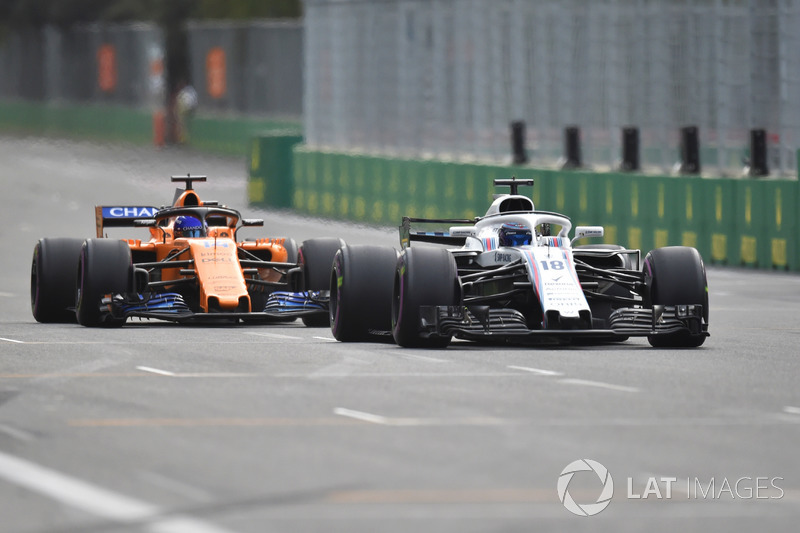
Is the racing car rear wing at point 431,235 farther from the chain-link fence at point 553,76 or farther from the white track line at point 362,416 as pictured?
the chain-link fence at point 553,76

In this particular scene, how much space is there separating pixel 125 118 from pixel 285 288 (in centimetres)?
5034

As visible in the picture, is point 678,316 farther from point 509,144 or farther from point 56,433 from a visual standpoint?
point 509,144

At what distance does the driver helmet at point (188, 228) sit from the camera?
63.6ft

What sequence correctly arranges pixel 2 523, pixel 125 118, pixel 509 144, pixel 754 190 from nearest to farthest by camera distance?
pixel 2 523 → pixel 754 190 → pixel 509 144 → pixel 125 118

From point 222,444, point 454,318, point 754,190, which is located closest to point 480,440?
point 222,444

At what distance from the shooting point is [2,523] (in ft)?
26.6

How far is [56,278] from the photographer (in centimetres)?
1897

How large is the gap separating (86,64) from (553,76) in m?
45.2

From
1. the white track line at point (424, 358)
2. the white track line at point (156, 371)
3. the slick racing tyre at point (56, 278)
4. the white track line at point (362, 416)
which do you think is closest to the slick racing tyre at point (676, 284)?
the white track line at point (424, 358)

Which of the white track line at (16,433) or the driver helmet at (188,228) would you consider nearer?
the white track line at (16,433)

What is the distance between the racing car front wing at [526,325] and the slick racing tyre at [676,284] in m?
0.10

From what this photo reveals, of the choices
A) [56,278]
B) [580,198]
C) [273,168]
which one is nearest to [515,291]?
[56,278]
